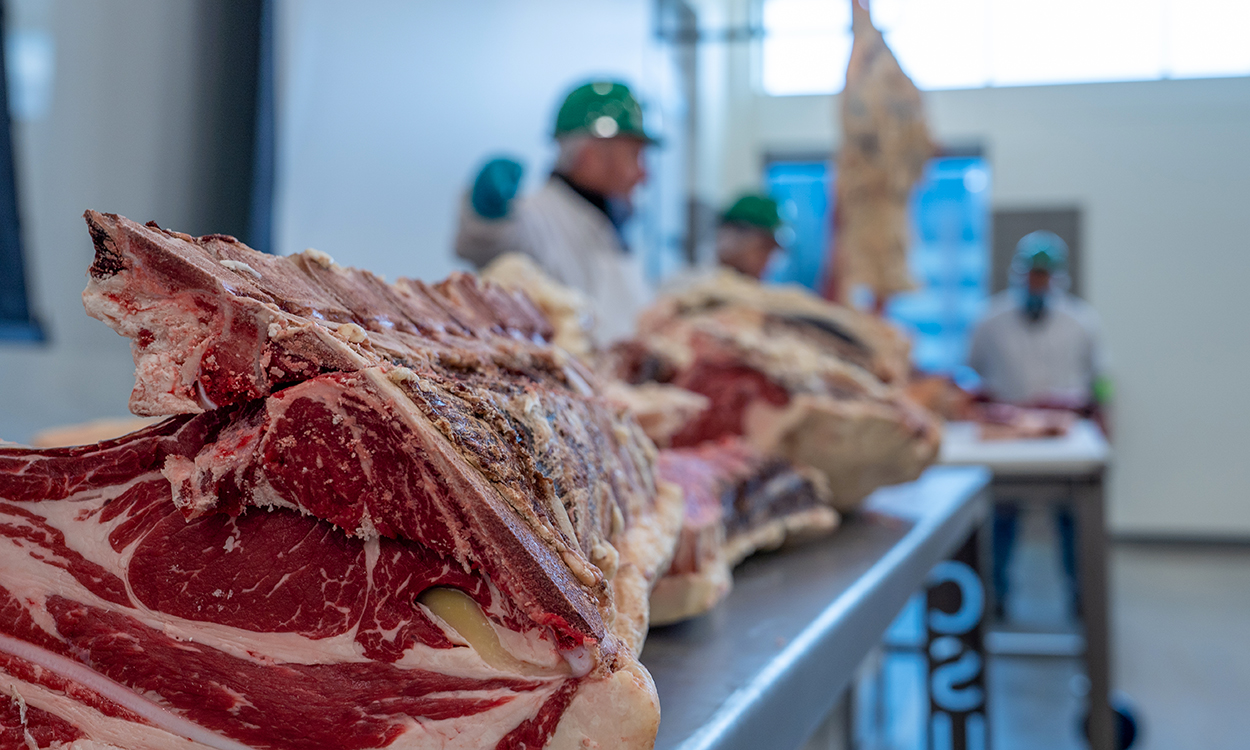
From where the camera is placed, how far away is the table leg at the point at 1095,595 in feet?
11.3

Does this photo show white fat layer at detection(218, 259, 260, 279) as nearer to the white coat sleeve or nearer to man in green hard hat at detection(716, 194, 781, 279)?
the white coat sleeve

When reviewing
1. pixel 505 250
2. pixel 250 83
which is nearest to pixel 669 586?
pixel 505 250

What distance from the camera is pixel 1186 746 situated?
4254 mm

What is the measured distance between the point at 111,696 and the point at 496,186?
7.00ft

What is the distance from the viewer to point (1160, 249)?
9055mm

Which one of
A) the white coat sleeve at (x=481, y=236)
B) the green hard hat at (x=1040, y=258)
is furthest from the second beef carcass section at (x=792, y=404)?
the green hard hat at (x=1040, y=258)

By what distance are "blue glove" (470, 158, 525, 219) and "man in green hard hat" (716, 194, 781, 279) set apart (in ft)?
6.04

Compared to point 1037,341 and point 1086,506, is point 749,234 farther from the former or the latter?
point 1037,341

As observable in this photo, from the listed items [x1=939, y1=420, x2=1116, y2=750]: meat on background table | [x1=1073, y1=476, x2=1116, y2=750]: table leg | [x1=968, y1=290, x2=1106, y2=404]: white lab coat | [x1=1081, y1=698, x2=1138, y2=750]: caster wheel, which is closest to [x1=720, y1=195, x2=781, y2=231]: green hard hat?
[x1=939, y1=420, x2=1116, y2=750]: meat on background table

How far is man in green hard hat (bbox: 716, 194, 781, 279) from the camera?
4.55m

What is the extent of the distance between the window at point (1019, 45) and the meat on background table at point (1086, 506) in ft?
14.1

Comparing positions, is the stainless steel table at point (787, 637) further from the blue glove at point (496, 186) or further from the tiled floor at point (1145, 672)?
the tiled floor at point (1145, 672)

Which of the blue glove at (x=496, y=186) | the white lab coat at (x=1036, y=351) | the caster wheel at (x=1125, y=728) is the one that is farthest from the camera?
the white lab coat at (x=1036, y=351)

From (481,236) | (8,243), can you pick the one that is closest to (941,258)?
(481,236)
